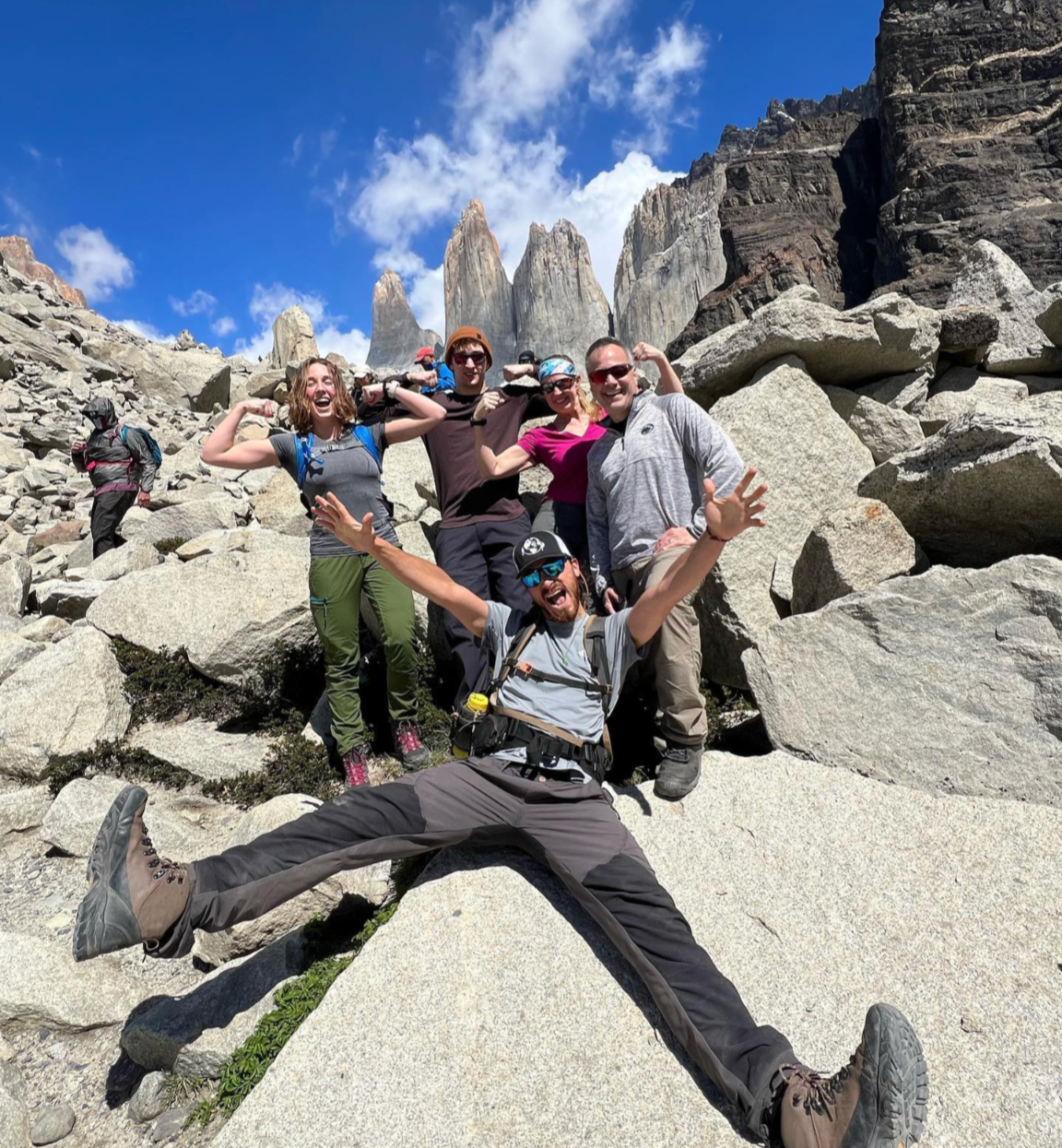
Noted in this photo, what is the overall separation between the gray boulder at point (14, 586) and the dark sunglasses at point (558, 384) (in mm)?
8394

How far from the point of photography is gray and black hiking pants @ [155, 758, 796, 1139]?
9.08 feet

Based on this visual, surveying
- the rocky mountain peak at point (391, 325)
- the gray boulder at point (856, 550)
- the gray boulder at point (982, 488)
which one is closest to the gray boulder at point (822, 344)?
the gray boulder at point (982, 488)

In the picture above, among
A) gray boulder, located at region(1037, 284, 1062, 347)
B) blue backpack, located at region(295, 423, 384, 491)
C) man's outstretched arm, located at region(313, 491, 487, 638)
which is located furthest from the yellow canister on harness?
gray boulder, located at region(1037, 284, 1062, 347)

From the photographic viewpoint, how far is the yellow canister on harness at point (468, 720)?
409 cm

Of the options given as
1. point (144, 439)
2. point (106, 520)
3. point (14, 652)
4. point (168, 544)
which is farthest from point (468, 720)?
point (144, 439)

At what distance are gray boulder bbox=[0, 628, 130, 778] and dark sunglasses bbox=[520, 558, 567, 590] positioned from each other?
5017 millimetres

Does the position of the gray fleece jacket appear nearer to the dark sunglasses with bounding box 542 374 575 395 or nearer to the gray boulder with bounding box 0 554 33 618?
the dark sunglasses with bounding box 542 374 575 395

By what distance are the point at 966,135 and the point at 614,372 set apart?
213 feet

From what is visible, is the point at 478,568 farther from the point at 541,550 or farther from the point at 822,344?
the point at 822,344

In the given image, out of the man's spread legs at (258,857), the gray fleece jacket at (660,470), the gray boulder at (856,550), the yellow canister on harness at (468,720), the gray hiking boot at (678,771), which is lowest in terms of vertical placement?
the gray hiking boot at (678,771)

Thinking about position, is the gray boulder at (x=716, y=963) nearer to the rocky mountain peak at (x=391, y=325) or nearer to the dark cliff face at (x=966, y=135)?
the dark cliff face at (x=966, y=135)

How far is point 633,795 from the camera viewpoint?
15.4 ft

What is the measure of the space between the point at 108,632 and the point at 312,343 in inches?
1900

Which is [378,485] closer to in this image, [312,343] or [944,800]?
[944,800]
